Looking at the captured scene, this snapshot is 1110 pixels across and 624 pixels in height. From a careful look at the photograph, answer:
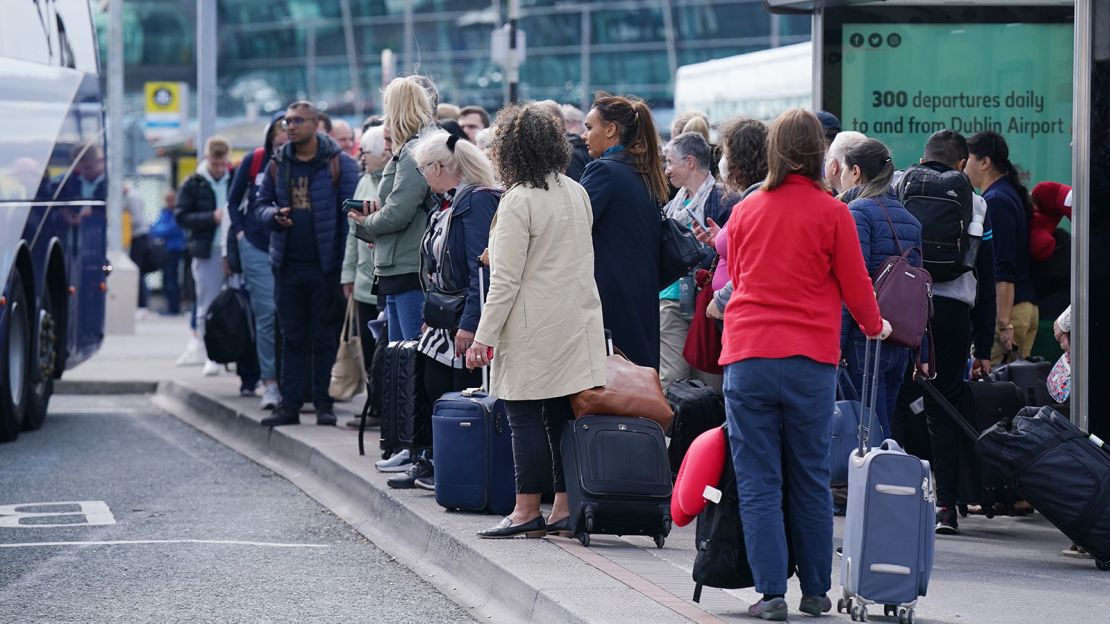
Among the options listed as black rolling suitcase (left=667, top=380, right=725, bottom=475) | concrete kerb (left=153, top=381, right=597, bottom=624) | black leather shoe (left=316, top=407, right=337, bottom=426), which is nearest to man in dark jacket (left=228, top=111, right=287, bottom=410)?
concrete kerb (left=153, top=381, right=597, bottom=624)

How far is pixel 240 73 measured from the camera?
45.1 m

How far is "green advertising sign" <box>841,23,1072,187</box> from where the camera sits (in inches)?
395

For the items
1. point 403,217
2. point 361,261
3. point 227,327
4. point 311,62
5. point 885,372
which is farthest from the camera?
point 311,62

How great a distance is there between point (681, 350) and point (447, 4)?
3669 centimetres

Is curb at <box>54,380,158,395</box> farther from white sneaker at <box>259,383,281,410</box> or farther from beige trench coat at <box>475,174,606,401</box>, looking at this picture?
beige trench coat at <box>475,174,606,401</box>

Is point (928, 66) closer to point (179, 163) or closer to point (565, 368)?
point (565, 368)

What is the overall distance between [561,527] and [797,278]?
1.98 metres

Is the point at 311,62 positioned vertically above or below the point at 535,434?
above

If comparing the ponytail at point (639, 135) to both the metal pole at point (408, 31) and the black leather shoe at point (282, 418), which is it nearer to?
the black leather shoe at point (282, 418)

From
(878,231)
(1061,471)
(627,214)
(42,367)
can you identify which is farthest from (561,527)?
(42,367)

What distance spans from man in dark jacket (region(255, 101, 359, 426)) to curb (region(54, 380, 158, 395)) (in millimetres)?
5229

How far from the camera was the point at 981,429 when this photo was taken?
28.1 feet

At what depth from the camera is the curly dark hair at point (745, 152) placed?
7.97 metres

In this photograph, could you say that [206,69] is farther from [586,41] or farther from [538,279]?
[586,41]
